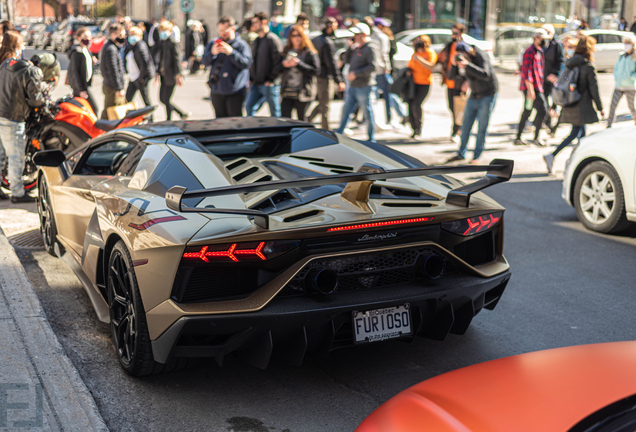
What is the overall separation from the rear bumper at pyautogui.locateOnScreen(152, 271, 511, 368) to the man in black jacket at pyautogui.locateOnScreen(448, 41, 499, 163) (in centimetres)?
687

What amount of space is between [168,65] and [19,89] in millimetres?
5617

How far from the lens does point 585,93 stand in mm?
9875

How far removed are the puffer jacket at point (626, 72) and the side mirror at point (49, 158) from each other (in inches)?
372

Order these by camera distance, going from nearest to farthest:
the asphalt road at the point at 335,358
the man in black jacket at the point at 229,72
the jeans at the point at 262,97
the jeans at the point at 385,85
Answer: the asphalt road at the point at 335,358
the man in black jacket at the point at 229,72
the jeans at the point at 262,97
the jeans at the point at 385,85

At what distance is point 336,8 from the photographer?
3306 centimetres

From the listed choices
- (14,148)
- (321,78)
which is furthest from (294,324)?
(321,78)

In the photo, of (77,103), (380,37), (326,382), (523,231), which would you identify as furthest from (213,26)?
(326,382)

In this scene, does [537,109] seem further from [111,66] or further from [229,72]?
[111,66]

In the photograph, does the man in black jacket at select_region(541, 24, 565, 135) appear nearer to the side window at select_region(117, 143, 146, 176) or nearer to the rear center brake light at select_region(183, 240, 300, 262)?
the side window at select_region(117, 143, 146, 176)

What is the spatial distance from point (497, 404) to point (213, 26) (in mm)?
37470

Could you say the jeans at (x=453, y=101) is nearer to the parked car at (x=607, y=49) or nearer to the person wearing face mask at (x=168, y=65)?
the person wearing face mask at (x=168, y=65)

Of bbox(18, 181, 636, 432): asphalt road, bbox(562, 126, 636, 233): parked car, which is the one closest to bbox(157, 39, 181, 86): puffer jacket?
bbox(18, 181, 636, 432): asphalt road

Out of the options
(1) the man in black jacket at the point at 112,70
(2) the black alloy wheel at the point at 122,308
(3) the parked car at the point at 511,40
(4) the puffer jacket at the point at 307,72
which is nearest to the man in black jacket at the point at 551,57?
(4) the puffer jacket at the point at 307,72

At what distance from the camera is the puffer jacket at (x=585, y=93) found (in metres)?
9.82
